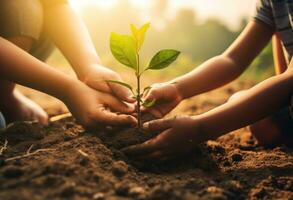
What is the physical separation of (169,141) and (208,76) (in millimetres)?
842

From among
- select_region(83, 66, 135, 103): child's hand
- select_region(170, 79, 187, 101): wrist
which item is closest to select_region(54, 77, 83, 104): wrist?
select_region(83, 66, 135, 103): child's hand

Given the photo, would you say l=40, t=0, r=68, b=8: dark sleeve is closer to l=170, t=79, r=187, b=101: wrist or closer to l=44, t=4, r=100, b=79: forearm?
l=44, t=4, r=100, b=79: forearm

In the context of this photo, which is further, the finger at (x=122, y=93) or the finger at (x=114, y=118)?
the finger at (x=122, y=93)

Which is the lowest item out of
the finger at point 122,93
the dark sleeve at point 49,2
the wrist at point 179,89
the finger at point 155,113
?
the finger at point 155,113

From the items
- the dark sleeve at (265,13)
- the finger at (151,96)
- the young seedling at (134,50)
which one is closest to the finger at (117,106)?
the finger at (151,96)

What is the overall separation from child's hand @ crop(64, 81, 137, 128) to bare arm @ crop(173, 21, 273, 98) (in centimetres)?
53

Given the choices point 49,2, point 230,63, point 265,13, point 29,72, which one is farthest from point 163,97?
point 49,2

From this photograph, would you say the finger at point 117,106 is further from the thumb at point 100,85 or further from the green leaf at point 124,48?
the green leaf at point 124,48

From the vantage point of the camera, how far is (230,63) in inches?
107

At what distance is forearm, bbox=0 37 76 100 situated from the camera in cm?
215

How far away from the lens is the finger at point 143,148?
1913 millimetres

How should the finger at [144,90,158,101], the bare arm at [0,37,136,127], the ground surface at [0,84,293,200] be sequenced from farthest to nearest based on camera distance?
the finger at [144,90,158,101], the bare arm at [0,37,136,127], the ground surface at [0,84,293,200]

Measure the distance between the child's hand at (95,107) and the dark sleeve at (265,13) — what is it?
107cm

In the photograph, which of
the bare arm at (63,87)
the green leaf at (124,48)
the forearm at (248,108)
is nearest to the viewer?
the green leaf at (124,48)
